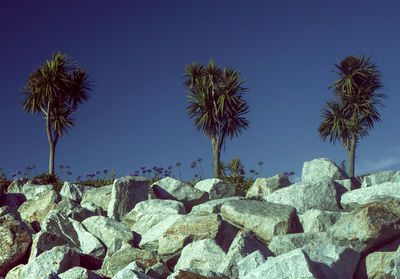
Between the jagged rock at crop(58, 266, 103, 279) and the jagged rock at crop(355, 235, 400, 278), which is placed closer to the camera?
the jagged rock at crop(58, 266, 103, 279)

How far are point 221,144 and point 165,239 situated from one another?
17191 mm

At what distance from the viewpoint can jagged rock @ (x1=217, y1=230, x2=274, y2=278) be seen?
538cm

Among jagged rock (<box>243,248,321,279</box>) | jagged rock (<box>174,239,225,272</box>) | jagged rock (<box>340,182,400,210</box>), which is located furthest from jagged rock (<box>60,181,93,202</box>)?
jagged rock (<box>243,248,321,279</box>)

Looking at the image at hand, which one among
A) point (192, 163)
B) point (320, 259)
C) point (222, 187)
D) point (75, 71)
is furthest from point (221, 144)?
point (320, 259)

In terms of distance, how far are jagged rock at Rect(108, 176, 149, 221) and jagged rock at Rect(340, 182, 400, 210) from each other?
4018 mm

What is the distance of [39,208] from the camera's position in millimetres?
9461

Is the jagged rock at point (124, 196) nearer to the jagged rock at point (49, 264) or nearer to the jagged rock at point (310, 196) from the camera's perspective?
the jagged rock at point (310, 196)

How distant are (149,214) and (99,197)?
2.41 meters

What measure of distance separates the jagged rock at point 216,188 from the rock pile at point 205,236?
1.52 ft

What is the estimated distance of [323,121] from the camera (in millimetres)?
28031

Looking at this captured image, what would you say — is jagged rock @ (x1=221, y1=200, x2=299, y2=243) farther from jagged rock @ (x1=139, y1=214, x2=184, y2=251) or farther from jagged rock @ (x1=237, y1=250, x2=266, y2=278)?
jagged rock @ (x1=237, y1=250, x2=266, y2=278)

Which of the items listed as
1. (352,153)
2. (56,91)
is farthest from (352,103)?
(56,91)

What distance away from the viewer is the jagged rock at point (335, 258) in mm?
5302

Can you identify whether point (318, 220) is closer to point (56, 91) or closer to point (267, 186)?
point (267, 186)
